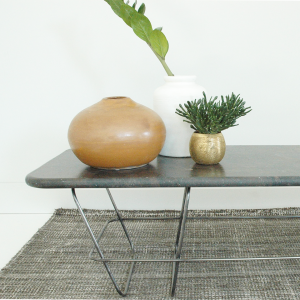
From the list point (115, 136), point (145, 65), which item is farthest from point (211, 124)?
point (145, 65)

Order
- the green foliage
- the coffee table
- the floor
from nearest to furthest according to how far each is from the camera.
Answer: the coffee table, the green foliage, the floor

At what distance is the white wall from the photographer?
2.23 m

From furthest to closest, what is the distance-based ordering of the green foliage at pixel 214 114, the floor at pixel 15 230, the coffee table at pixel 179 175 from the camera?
the floor at pixel 15 230, the green foliage at pixel 214 114, the coffee table at pixel 179 175

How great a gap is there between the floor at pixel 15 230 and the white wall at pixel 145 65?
36cm

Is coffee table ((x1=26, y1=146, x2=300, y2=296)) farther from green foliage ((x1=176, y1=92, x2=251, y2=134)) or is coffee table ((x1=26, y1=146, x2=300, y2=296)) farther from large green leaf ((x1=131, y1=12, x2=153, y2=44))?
large green leaf ((x1=131, y1=12, x2=153, y2=44))

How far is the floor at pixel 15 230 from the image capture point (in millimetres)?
1945

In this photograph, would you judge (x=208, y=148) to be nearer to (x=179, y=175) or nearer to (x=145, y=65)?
(x=179, y=175)

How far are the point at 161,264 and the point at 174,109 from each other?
0.70 meters

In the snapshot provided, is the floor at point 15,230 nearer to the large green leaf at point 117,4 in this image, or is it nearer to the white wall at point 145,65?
the white wall at point 145,65

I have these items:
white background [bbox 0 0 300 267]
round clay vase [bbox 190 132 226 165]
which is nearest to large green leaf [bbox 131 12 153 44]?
round clay vase [bbox 190 132 226 165]

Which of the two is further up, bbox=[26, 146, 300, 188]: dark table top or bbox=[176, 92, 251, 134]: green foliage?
bbox=[176, 92, 251, 134]: green foliage

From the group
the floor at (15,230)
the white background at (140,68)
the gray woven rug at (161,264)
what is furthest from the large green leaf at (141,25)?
the floor at (15,230)

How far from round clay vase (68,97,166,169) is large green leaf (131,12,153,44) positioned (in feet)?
1.16

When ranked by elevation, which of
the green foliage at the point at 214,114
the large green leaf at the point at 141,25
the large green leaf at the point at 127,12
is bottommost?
the green foliage at the point at 214,114
